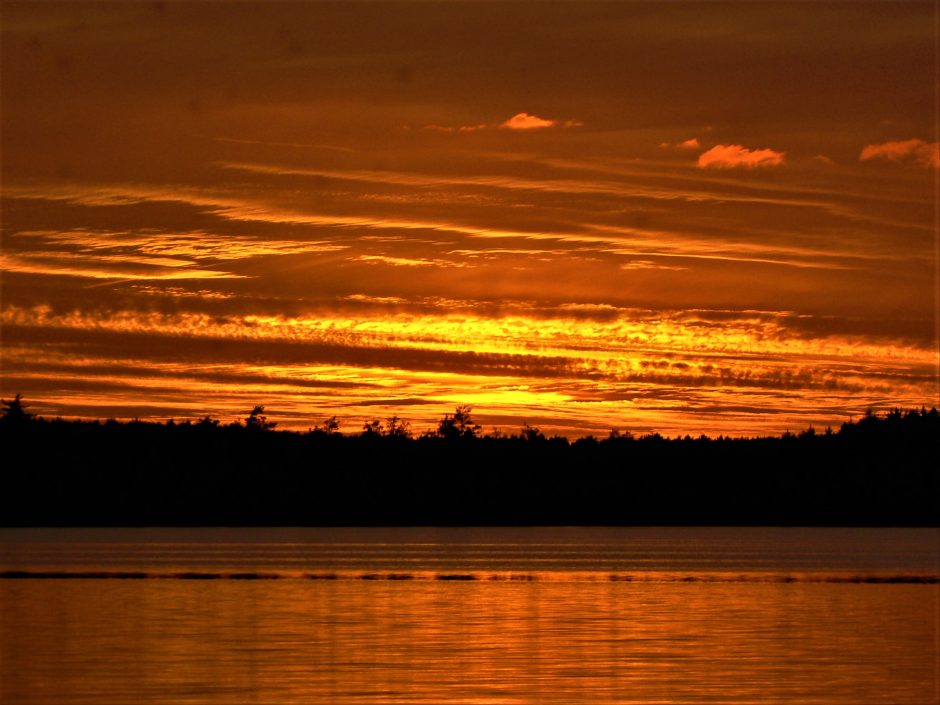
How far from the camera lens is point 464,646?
137 feet

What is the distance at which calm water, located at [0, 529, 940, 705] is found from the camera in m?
34.2

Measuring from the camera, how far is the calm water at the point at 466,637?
3416 centimetres

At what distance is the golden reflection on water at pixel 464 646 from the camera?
3394 centimetres

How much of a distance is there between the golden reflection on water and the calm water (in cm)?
9

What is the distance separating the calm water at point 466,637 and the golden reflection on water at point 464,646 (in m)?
0.09

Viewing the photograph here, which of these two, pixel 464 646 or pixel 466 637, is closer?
pixel 464 646

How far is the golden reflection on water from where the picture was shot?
3394cm

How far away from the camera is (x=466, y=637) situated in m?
44.1

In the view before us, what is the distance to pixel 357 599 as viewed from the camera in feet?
195

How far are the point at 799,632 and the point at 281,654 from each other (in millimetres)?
15082

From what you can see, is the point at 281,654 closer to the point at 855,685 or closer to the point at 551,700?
the point at 551,700

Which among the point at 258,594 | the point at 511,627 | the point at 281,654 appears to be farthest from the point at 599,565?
the point at 281,654

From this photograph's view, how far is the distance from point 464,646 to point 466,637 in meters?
2.29

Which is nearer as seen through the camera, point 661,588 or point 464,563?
point 661,588
